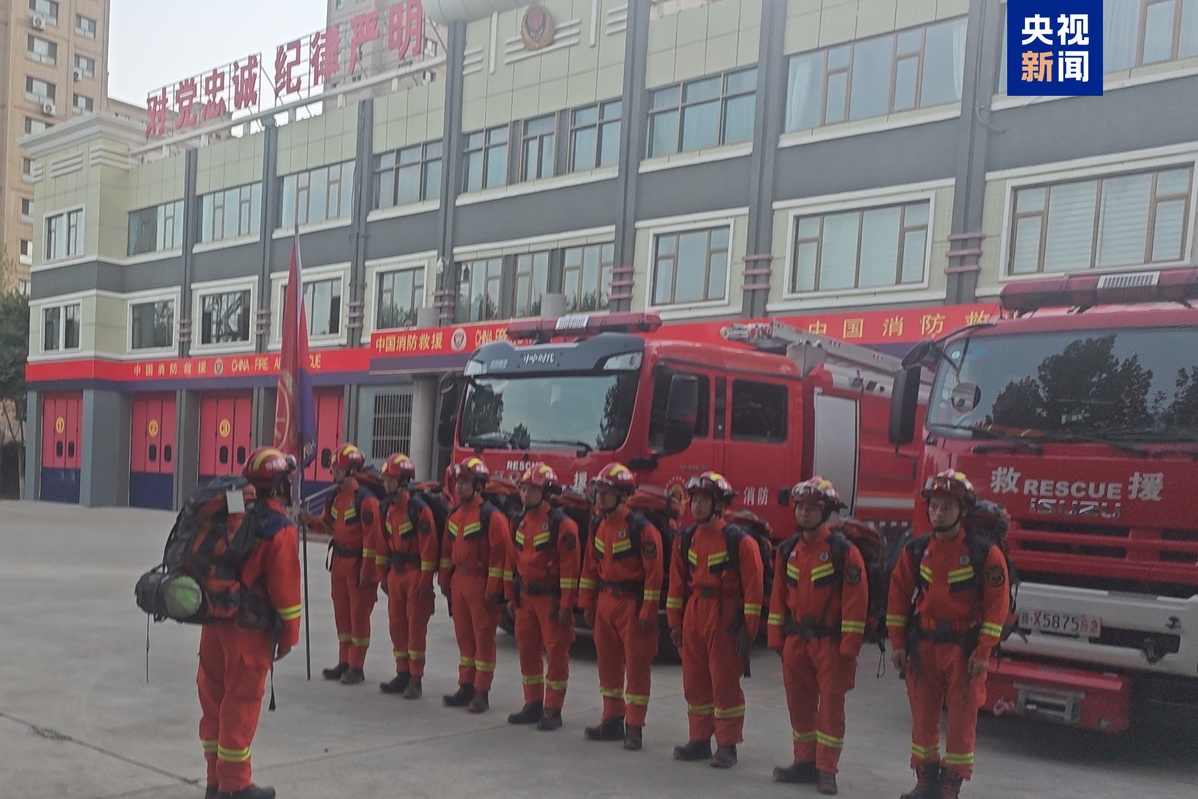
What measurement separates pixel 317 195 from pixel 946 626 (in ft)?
81.3

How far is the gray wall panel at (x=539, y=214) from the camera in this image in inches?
857

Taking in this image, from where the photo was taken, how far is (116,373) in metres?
33.3

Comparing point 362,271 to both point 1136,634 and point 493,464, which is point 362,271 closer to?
point 493,464

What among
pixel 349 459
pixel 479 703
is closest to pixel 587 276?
pixel 349 459

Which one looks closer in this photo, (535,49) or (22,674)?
(22,674)

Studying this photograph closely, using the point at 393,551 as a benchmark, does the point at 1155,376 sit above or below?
above

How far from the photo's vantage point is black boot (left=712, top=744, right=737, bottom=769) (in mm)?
6781

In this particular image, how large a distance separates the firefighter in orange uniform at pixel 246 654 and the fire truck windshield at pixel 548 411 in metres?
4.72

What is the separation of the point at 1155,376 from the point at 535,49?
18.3 meters

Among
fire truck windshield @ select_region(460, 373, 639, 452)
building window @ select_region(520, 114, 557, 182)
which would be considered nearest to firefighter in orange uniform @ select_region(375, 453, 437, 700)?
fire truck windshield @ select_region(460, 373, 639, 452)

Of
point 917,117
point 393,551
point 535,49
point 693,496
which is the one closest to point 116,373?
point 535,49

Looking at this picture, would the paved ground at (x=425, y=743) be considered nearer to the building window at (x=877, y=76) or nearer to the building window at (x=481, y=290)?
the building window at (x=877, y=76)

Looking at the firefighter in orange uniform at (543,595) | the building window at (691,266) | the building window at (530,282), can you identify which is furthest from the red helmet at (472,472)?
the building window at (530,282)

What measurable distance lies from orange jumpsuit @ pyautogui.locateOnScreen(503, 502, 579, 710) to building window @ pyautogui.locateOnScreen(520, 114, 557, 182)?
636 inches
